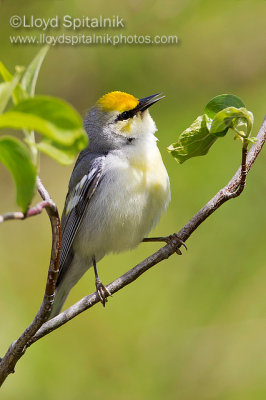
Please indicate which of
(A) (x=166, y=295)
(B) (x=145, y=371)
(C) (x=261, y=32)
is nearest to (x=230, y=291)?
(A) (x=166, y=295)

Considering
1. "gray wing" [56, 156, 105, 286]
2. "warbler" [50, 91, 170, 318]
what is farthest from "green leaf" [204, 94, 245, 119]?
"gray wing" [56, 156, 105, 286]

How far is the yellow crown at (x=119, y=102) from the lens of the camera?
2738 mm

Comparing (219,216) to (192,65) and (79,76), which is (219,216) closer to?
(192,65)

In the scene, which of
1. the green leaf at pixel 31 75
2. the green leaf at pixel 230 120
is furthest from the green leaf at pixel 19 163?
the green leaf at pixel 230 120

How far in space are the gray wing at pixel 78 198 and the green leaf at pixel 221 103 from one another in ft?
4.12

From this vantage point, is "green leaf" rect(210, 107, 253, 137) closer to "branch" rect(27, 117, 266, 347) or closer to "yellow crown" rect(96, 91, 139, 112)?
"branch" rect(27, 117, 266, 347)

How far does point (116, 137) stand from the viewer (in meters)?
2.71

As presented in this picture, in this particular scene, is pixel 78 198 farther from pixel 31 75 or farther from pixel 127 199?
pixel 31 75

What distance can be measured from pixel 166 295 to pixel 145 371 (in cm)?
42

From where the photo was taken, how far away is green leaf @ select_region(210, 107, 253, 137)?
1274 mm

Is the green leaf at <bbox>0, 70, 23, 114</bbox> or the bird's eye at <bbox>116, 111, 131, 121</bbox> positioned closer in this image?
the green leaf at <bbox>0, 70, 23, 114</bbox>

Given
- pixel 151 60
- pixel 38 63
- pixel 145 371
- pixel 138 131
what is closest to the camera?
pixel 38 63

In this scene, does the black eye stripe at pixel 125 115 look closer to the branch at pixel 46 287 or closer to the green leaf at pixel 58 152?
the branch at pixel 46 287

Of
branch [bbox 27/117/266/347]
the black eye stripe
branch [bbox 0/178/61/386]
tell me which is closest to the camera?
branch [bbox 0/178/61/386]
